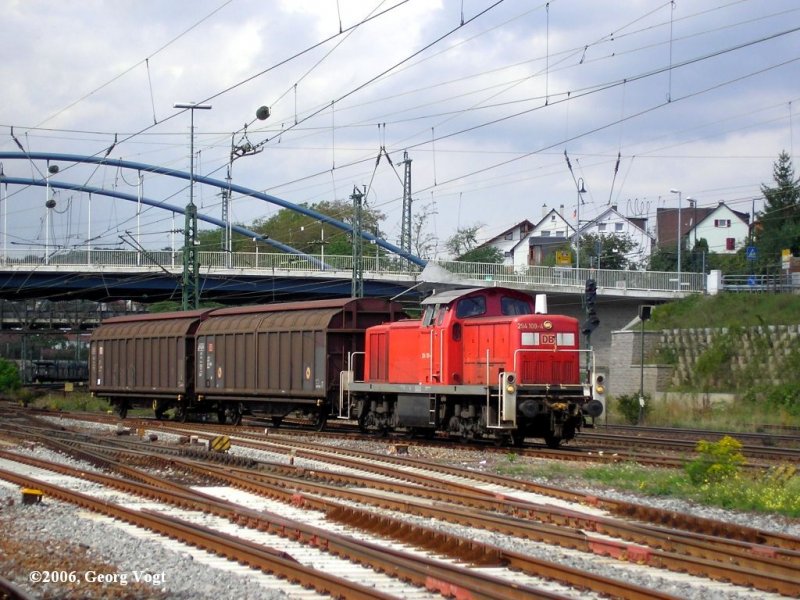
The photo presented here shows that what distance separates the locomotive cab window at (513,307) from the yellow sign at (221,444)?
21.1 feet

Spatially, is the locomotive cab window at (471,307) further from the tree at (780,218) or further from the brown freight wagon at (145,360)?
the tree at (780,218)

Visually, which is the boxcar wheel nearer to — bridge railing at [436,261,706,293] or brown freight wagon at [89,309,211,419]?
brown freight wagon at [89,309,211,419]

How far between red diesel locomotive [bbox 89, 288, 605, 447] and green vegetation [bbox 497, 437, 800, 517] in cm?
288

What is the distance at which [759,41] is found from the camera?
21.0m

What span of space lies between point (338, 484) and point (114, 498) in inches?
135

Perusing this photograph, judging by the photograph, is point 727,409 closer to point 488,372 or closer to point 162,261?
point 488,372

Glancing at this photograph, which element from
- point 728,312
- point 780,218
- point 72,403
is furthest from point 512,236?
point 72,403

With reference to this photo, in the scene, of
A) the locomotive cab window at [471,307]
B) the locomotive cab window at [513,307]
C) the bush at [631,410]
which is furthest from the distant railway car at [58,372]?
the locomotive cab window at [513,307]

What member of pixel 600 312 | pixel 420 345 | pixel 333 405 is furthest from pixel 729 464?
pixel 600 312

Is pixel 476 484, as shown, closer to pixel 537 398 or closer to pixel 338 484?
pixel 338 484

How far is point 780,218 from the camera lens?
79375 millimetres

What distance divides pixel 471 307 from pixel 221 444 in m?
6.01

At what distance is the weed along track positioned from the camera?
28.8 feet

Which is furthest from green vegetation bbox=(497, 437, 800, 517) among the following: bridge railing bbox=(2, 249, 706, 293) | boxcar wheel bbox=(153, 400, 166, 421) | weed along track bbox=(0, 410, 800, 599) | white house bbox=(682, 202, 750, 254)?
white house bbox=(682, 202, 750, 254)
